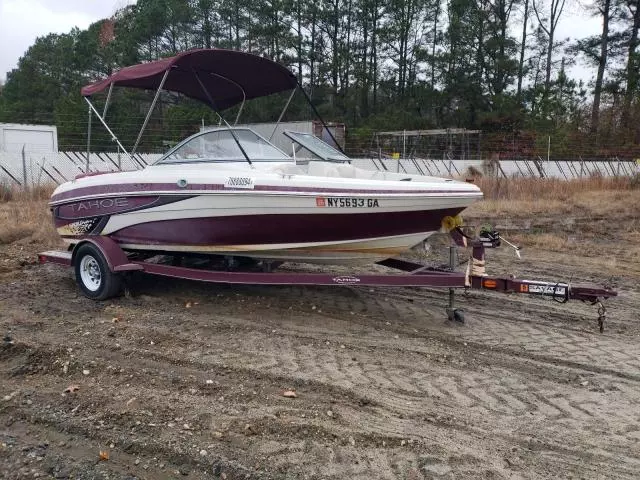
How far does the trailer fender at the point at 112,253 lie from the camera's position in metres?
5.74

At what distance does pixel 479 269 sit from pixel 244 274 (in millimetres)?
2225

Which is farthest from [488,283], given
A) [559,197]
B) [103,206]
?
[559,197]

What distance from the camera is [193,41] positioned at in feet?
128

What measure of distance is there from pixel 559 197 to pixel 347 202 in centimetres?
1210

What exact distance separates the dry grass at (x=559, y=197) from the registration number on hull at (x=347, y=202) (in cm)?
819

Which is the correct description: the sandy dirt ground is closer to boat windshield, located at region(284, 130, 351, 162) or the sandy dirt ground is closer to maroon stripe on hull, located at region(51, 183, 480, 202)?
maroon stripe on hull, located at region(51, 183, 480, 202)

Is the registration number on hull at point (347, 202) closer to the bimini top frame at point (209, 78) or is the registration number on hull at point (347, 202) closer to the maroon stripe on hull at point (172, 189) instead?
the maroon stripe on hull at point (172, 189)

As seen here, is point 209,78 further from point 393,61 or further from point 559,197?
point 393,61

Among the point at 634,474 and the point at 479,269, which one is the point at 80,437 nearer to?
the point at 634,474

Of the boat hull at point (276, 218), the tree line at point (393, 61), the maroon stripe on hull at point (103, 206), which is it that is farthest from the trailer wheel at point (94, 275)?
the tree line at point (393, 61)

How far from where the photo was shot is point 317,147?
6512 millimetres

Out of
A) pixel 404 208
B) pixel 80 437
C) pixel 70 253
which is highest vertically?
pixel 404 208

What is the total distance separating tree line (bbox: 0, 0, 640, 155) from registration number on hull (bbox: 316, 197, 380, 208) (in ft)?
85.5

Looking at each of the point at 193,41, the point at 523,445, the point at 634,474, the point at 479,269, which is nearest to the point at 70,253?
the point at 479,269
